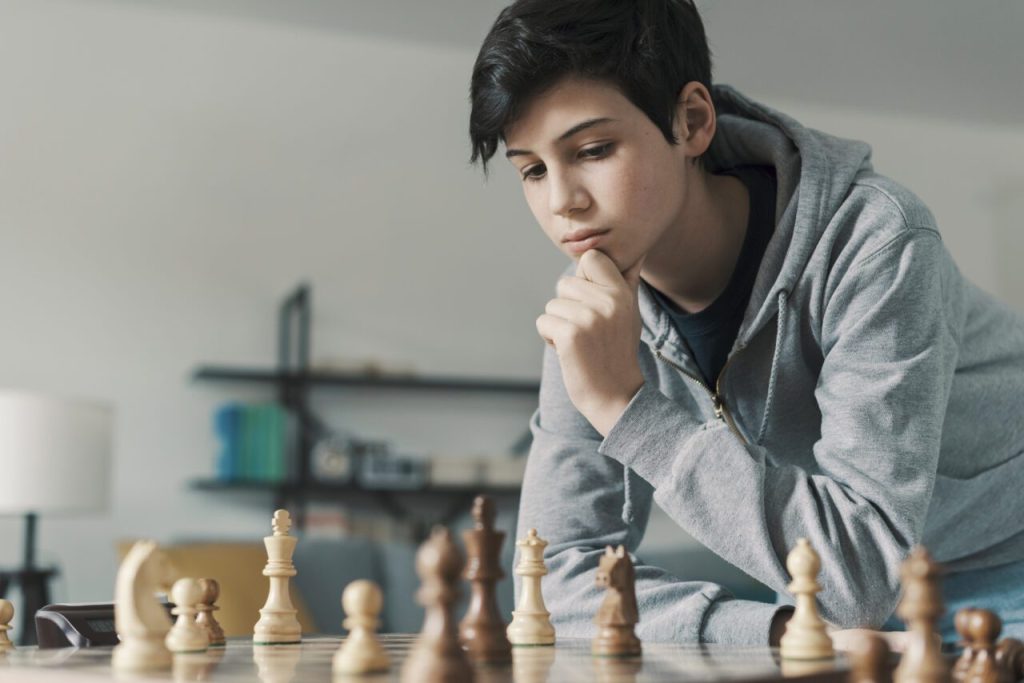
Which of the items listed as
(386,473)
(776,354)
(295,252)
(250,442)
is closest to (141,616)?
(776,354)

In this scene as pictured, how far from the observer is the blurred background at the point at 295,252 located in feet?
14.9

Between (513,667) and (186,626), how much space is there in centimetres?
27

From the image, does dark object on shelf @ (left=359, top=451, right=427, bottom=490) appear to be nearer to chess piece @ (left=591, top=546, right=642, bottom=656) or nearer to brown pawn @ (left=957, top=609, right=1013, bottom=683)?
chess piece @ (left=591, top=546, right=642, bottom=656)

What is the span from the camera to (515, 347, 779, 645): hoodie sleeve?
4.20 feet

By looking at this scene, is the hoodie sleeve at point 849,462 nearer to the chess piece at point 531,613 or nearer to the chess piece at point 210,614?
the chess piece at point 531,613

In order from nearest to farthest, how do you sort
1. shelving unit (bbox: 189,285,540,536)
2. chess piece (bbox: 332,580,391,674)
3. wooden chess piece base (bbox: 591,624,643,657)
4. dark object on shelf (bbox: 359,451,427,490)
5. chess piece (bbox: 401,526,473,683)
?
chess piece (bbox: 401,526,473,683), chess piece (bbox: 332,580,391,674), wooden chess piece base (bbox: 591,624,643,657), shelving unit (bbox: 189,285,540,536), dark object on shelf (bbox: 359,451,427,490)

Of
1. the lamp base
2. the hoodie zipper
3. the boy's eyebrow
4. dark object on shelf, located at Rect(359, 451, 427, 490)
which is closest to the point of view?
the boy's eyebrow

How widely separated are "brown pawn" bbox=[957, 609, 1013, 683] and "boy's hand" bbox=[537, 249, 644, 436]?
43 cm

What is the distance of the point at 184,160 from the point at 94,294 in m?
0.63

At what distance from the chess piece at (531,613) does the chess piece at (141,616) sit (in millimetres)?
289

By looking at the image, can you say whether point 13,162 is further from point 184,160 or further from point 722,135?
point 722,135

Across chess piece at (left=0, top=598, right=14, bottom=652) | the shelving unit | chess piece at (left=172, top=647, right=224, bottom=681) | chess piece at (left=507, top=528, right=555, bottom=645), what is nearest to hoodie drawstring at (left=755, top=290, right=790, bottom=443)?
chess piece at (left=507, top=528, right=555, bottom=645)

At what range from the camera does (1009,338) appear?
56.5 inches

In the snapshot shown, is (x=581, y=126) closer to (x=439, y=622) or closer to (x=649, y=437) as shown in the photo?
(x=649, y=437)
